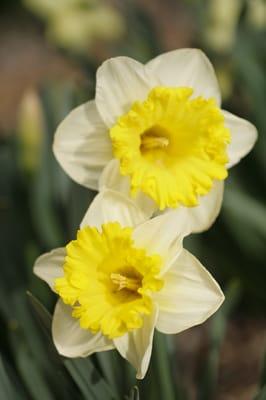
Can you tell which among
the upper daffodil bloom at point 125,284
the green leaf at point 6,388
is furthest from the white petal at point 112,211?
the green leaf at point 6,388

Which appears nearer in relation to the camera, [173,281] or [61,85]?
[173,281]

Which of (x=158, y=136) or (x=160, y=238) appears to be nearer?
(x=160, y=238)

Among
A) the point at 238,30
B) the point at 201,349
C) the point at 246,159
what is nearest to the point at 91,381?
the point at 201,349

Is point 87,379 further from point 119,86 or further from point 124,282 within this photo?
point 119,86

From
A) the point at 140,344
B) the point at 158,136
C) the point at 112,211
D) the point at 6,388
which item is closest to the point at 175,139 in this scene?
the point at 158,136

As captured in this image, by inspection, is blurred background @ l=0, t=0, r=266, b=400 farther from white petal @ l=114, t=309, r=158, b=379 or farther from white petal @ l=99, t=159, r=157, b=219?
white petal @ l=99, t=159, r=157, b=219

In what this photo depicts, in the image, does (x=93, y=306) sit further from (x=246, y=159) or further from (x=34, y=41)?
(x=34, y=41)

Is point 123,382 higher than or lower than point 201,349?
higher
